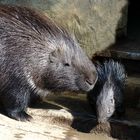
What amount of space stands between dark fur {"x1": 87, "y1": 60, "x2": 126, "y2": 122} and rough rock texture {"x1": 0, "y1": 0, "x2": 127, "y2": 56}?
0.50 m

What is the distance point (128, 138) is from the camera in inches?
262

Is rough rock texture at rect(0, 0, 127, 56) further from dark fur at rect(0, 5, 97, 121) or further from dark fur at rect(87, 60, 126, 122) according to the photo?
dark fur at rect(0, 5, 97, 121)

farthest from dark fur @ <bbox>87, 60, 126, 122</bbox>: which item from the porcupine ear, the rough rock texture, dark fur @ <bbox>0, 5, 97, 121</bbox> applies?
the porcupine ear

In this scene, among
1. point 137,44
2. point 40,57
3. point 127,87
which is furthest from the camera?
point 137,44

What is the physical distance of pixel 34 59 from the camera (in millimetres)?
6594

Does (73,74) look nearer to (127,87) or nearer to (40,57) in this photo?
(40,57)

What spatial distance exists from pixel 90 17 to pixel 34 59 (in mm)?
1192

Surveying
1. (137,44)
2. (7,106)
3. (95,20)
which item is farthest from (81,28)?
(7,106)

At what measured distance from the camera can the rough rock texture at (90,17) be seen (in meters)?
7.34

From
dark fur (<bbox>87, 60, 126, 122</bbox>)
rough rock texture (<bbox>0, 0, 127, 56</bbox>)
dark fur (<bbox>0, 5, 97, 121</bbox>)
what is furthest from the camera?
rough rock texture (<bbox>0, 0, 127, 56</bbox>)

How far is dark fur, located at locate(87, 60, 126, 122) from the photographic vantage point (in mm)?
6754

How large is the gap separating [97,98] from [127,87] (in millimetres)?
701

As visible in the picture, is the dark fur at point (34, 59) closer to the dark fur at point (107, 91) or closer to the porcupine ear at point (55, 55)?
the porcupine ear at point (55, 55)

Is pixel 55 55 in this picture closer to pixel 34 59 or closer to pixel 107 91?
pixel 34 59
